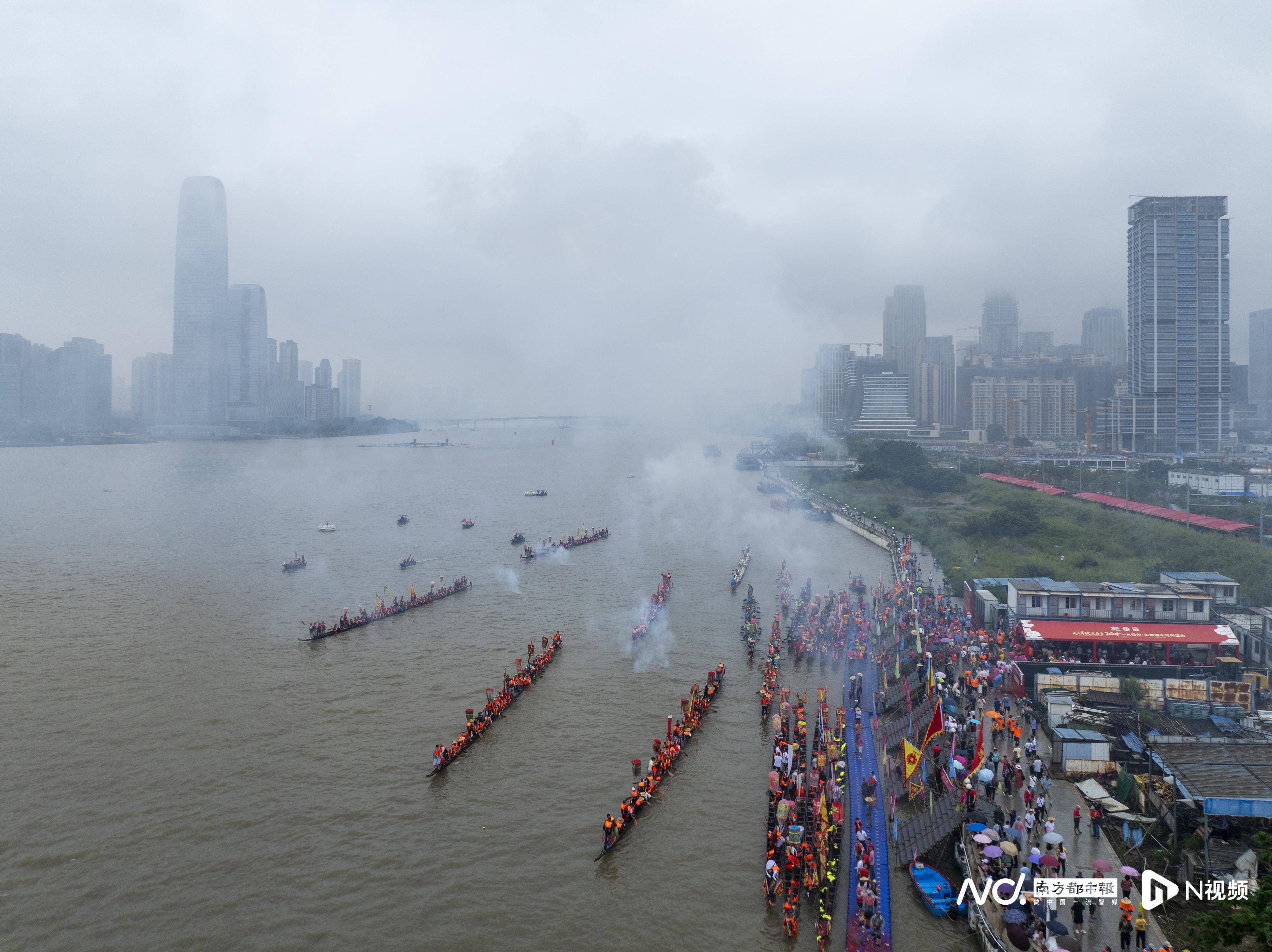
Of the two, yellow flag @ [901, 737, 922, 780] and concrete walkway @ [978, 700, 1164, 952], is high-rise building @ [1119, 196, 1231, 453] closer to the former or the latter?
concrete walkway @ [978, 700, 1164, 952]

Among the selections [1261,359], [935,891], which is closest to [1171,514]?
[935,891]

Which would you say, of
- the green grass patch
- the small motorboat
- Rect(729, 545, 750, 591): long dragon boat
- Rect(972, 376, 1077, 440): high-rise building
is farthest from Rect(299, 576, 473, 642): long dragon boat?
Rect(972, 376, 1077, 440): high-rise building

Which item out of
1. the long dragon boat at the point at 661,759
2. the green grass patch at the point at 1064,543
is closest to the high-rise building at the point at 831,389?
the green grass patch at the point at 1064,543

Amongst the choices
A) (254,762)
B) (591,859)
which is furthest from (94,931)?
(591,859)

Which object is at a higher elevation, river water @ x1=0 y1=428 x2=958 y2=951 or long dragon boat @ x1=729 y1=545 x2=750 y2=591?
long dragon boat @ x1=729 y1=545 x2=750 y2=591

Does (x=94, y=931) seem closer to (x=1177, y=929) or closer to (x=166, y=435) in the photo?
(x=1177, y=929)

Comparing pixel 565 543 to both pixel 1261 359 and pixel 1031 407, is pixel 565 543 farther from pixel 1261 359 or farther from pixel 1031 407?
pixel 1261 359
